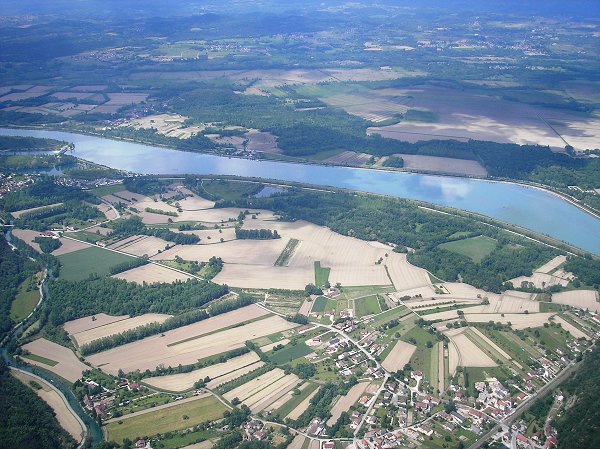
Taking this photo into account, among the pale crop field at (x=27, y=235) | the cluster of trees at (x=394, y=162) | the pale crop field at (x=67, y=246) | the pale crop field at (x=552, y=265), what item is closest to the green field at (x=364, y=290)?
the pale crop field at (x=552, y=265)

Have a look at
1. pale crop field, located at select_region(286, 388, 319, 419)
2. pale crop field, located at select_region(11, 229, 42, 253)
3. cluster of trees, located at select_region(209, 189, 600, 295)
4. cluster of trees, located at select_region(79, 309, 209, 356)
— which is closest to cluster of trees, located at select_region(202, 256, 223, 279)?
cluster of trees, located at select_region(79, 309, 209, 356)

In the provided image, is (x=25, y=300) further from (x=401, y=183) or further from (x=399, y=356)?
(x=401, y=183)

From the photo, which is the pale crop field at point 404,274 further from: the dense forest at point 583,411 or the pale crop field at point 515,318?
the dense forest at point 583,411

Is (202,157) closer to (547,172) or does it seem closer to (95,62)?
(547,172)

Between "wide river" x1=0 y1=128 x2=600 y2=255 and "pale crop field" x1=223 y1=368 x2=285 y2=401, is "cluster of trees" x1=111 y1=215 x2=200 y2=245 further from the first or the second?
"pale crop field" x1=223 y1=368 x2=285 y2=401

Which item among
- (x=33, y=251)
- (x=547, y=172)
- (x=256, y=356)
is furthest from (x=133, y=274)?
(x=547, y=172)
